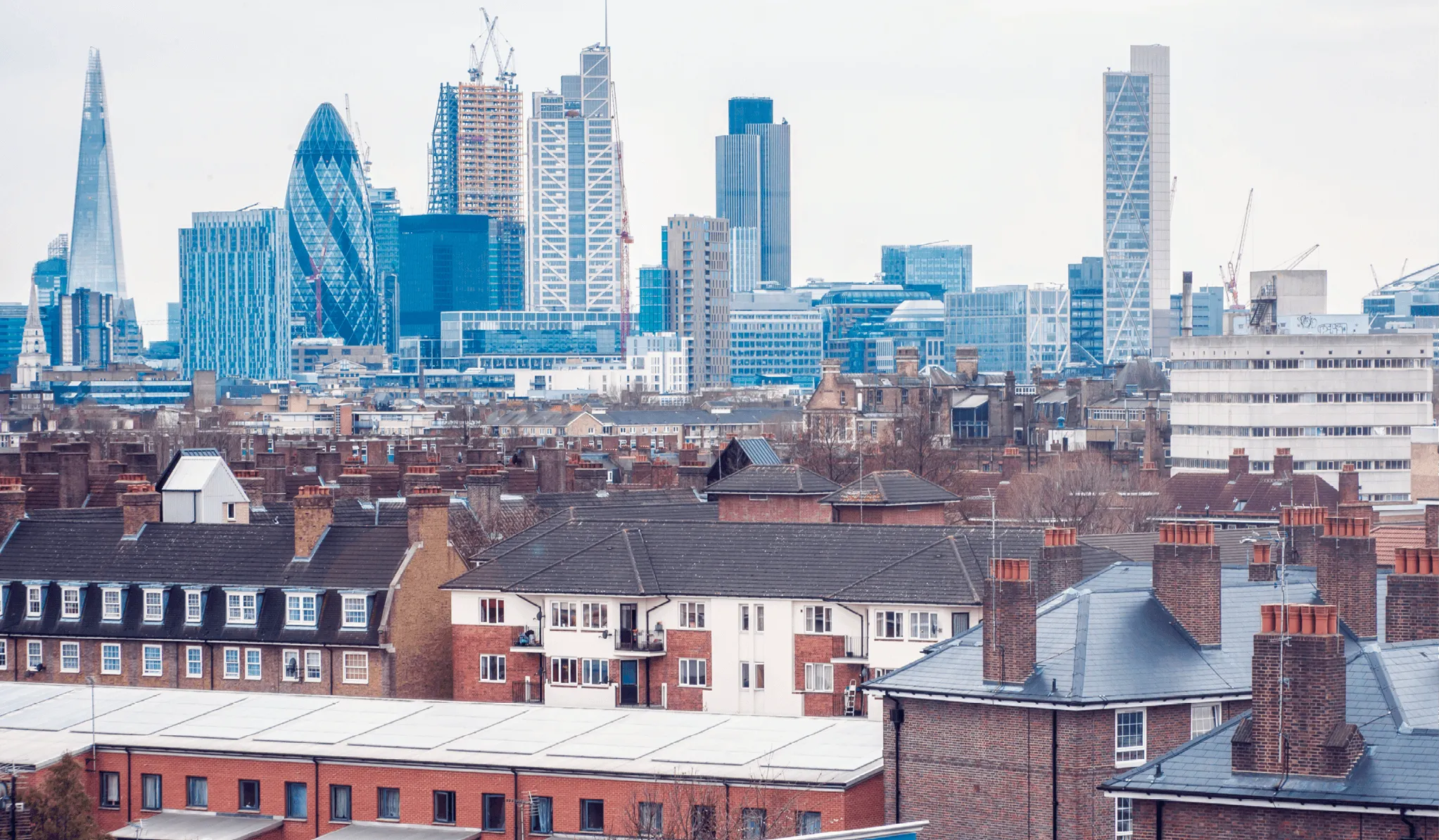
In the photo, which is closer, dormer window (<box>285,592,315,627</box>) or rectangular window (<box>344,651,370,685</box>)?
rectangular window (<box>344,651,370,685</box>)

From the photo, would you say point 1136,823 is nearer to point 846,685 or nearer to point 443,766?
point 443,766

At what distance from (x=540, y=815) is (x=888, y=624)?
1461cm

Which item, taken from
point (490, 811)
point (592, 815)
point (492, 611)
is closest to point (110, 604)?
point (492, 611)

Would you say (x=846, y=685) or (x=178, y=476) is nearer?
(x=846, y=685)

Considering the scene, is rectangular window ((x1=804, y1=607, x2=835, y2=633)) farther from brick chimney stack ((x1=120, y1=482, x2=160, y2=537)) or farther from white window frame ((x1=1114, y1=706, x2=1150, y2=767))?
brick chimney stack ((x1=120, y1=482, x2=160, y2=537))

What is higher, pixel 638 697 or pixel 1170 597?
pixel 1170 597

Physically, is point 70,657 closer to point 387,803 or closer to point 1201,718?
point 387,803

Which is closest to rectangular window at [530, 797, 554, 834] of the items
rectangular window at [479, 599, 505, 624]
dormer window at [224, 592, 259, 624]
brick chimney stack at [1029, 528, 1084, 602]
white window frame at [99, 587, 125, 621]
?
brick chimney stack at [1029, 528, 1084, 602]

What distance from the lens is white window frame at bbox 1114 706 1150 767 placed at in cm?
3966

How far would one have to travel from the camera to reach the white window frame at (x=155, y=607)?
63.3 m

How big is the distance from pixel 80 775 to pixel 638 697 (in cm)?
1778

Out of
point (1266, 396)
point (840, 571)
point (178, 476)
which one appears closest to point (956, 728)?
point (840, 571)

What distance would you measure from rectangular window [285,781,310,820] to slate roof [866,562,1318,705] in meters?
11.6

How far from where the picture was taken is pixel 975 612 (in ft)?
179
